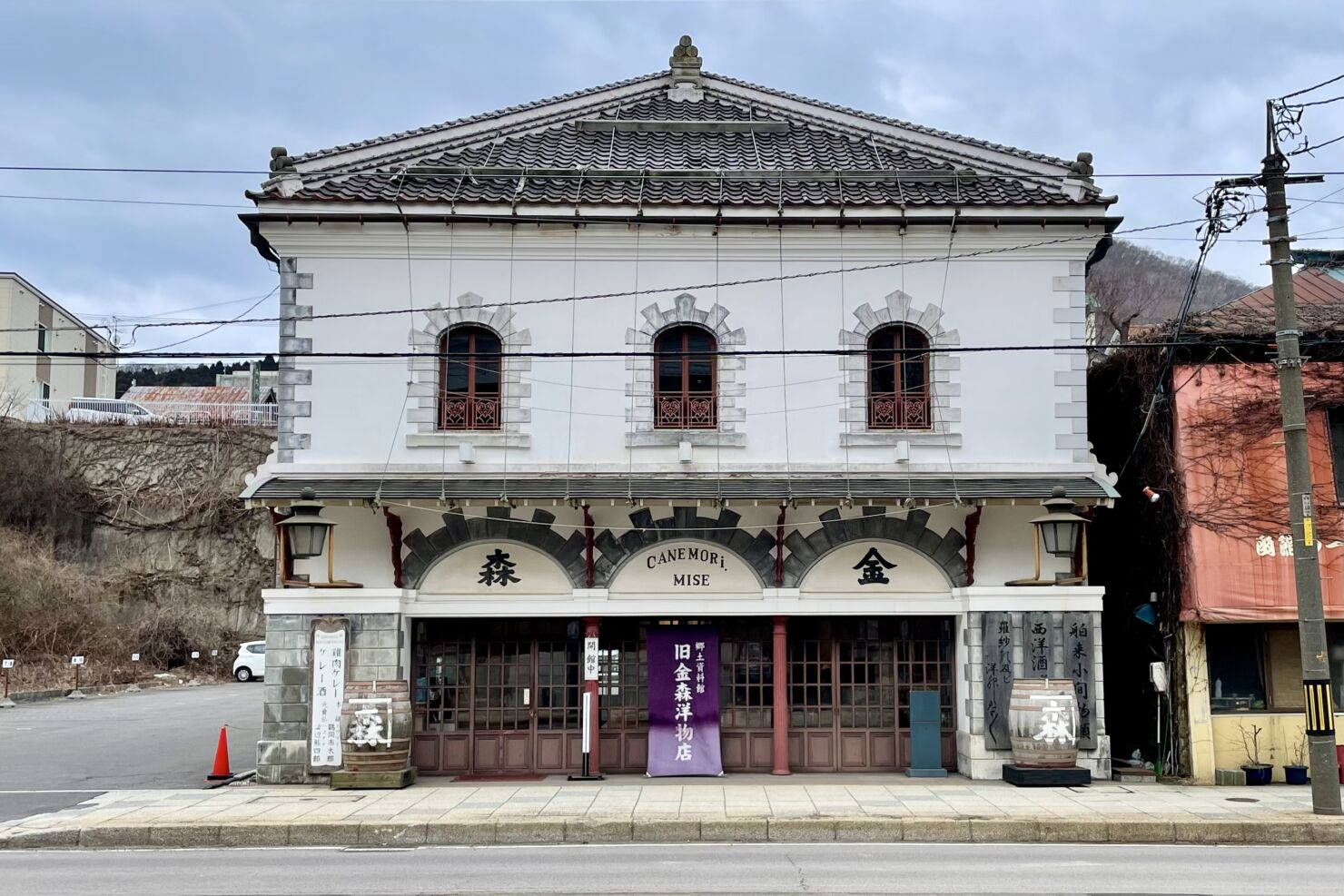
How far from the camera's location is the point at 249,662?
134 ft

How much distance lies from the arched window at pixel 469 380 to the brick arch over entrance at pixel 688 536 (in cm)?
252

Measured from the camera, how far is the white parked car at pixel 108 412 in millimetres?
44156

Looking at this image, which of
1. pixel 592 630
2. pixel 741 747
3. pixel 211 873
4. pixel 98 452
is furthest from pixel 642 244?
pixel 98 452

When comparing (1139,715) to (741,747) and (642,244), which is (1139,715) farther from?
(642,244)

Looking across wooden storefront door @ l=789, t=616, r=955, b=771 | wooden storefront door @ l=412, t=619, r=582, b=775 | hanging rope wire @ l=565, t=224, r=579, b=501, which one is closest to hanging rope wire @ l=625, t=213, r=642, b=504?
hanging rope wire @ l=565, t=224, r=579, b=501

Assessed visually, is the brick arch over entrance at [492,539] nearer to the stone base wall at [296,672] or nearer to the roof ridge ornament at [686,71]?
the stone base wall at [296,672]

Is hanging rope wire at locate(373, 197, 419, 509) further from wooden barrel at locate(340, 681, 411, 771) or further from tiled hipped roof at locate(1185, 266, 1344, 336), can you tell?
tiled hipped roof at locate(1185, 266, 1344, 336)

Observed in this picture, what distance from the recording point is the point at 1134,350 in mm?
19000

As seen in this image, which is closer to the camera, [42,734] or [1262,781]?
[1262,781]

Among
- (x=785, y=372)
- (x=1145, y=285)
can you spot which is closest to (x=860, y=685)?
(x=785, y=372)

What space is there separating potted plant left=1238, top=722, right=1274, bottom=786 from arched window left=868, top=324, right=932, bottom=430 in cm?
652

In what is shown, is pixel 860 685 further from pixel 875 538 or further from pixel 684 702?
pixel 684 702

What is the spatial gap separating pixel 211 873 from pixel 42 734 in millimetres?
15252

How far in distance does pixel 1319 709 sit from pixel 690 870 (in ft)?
26.3
